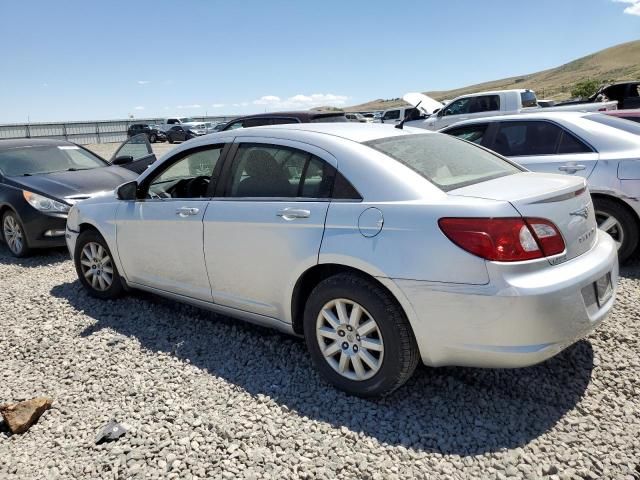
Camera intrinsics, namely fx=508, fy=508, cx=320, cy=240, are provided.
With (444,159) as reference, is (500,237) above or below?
below

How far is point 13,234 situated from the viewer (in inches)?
269

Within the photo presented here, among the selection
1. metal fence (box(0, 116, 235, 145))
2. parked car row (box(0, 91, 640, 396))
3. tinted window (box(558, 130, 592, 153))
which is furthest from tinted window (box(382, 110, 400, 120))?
parked car row (box(0, 91, 640, 396))

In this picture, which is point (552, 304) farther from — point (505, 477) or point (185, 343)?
point (185, 343)

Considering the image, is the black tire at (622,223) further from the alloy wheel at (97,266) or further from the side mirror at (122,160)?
the side mirror at (122,160)

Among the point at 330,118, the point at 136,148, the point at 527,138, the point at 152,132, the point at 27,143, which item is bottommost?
the point at 527,138

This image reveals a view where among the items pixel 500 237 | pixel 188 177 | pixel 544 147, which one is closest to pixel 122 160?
pixel 188 177

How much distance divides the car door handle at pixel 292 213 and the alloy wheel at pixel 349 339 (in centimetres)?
55

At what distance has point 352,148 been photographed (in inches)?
122

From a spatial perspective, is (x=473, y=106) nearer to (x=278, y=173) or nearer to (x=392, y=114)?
(x=278, y=173)

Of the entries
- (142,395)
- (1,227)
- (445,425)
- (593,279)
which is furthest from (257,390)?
(1,227)

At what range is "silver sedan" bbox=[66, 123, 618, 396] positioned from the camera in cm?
252

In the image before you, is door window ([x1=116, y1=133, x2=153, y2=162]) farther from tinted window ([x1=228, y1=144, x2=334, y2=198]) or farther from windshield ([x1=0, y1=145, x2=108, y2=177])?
tinted window ([x1=228, y1=144, x2=334, y2=198])

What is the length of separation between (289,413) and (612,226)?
3876 mm

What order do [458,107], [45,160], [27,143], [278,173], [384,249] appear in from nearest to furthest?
[384,249] → [278,173] → [45,160] → [27,143] → [458,107]
